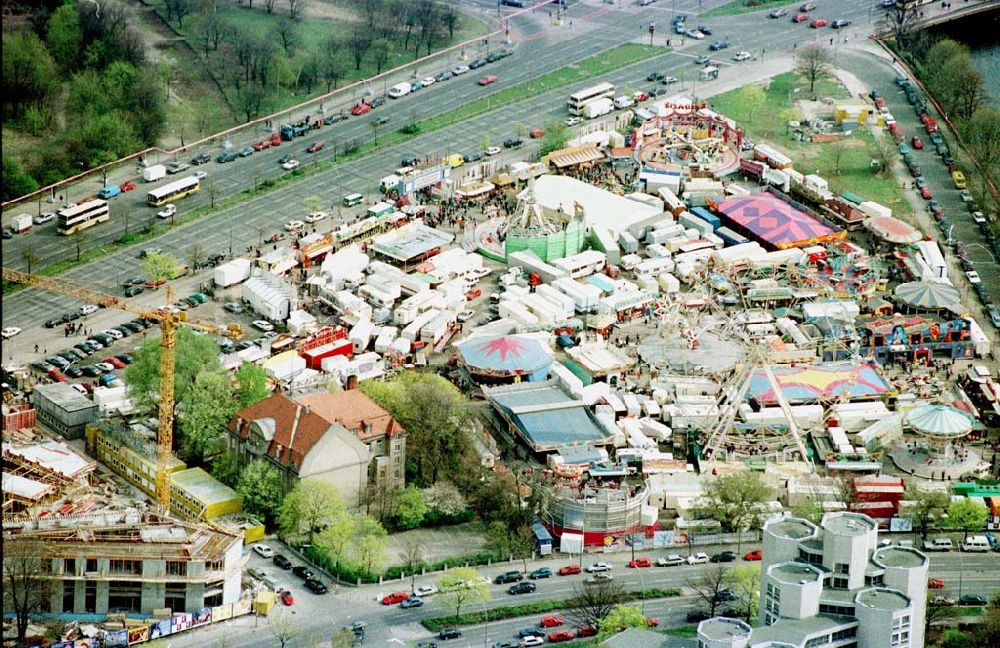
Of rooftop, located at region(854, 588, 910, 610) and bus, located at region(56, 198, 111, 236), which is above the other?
rooftop, located at region(854, 588, 910, 610)

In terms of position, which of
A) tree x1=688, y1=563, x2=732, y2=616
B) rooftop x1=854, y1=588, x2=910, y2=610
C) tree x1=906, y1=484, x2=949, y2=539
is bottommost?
tree x1=688, y1=563, x2=732, y2=616

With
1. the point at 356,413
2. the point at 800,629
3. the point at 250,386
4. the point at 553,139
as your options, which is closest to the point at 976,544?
the point at 800,629

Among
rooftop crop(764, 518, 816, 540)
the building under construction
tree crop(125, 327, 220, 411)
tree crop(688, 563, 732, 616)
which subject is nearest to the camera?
rooftop crop(764, 518, 816, 540)

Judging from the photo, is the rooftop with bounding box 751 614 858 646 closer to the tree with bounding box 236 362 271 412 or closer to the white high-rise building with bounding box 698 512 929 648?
the white high-rise building with bounding box 698 512 929 648

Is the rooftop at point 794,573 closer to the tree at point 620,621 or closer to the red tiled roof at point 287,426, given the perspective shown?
the tree at point 620,621

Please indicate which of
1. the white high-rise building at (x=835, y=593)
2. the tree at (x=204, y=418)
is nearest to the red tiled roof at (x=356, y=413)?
the tree at (x=204, y=418)

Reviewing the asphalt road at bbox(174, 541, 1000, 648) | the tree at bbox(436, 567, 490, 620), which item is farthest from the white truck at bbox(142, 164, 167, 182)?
the tree at bbox(436, 567, 490, 620)
